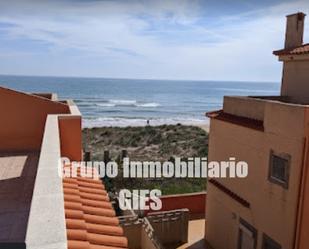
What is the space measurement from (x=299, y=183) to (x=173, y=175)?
16158 mm

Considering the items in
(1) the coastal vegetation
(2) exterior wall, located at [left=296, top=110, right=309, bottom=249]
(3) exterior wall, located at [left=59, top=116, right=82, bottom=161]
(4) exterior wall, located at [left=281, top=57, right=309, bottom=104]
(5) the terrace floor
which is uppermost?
(4) exterior wall, located at [left=281, top=57, right=309, bottom=104]

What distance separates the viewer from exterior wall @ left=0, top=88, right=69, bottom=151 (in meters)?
7.55

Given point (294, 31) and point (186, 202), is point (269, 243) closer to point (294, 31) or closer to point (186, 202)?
point (186, 202)

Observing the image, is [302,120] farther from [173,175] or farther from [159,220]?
[173,175]

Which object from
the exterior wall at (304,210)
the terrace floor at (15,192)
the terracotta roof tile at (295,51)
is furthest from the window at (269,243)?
the terrace floor at (15,192)

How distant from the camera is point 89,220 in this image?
4047mm

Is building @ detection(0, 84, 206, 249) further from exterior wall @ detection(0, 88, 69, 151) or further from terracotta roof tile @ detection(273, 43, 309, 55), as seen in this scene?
terracotta roof tile @ detection(273, 43, 309, 55)

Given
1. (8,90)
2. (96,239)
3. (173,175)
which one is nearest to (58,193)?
(96,239)

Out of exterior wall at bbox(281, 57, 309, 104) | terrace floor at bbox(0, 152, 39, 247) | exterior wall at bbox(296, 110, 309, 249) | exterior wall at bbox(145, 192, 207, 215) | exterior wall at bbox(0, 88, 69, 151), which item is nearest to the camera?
terrace floor at bbox(0, 152, 39, 247)

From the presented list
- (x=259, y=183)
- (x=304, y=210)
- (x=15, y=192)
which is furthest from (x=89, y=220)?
(x=259, y=183)

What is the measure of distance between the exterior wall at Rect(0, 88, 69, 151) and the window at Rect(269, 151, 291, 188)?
17.6 feet

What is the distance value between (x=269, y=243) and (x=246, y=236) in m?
1.16

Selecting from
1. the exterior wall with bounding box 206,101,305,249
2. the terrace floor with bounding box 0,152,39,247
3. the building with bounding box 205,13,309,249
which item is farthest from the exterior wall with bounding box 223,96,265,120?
the terrace floor with bounding box 0,152,39,247

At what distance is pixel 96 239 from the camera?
145 inches
